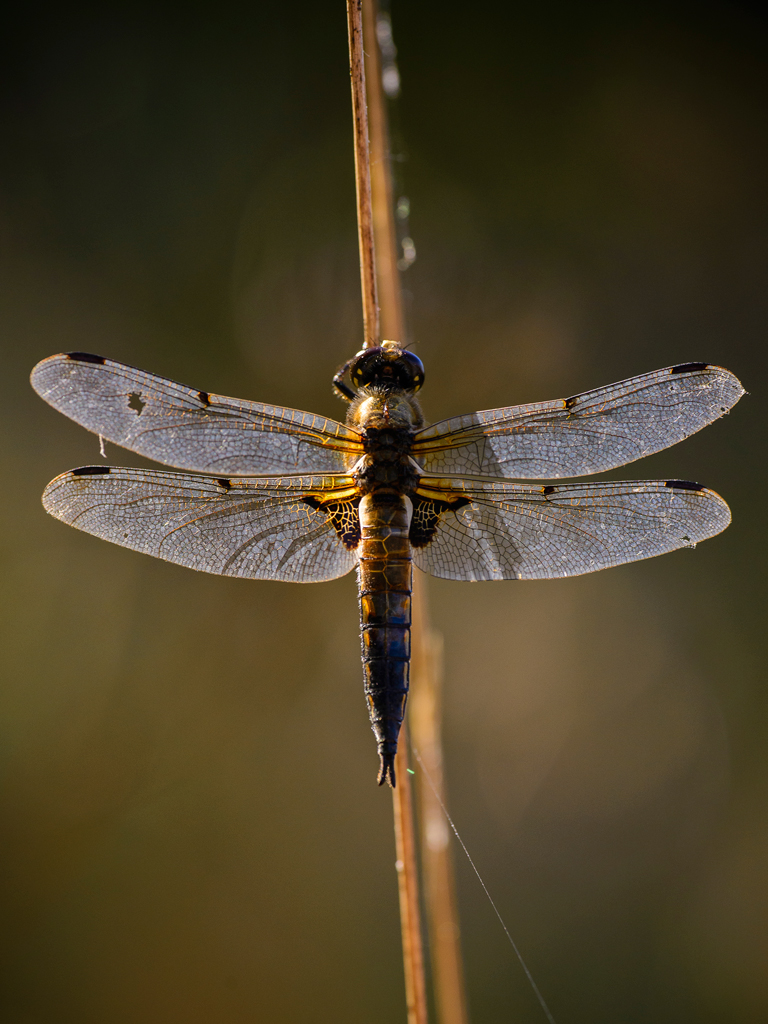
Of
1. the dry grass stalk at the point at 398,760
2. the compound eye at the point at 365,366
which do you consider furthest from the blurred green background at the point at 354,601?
the dry grass stalk at the point at 398,760

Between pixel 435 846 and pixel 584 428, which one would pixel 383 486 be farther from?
pixel 435 846

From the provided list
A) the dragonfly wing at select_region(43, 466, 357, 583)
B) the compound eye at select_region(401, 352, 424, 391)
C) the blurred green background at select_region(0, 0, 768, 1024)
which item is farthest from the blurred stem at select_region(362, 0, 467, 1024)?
the blurred green background at select_region(0, 0, 768, 1024)

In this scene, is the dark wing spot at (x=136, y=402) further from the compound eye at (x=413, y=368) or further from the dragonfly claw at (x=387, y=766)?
the dragonfly claw at (x=387, y=766)

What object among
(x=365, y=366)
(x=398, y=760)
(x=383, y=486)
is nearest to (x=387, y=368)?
(x=365, y=366)

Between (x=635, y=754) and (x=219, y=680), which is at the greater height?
(x=219, y=680)

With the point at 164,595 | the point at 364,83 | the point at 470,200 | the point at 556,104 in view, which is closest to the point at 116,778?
the point at 164,595

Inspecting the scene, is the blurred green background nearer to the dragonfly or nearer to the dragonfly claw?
the dragonfly

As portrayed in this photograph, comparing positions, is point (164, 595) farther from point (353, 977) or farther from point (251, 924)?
point (353, 977)
